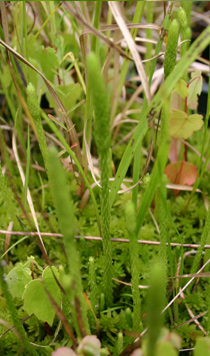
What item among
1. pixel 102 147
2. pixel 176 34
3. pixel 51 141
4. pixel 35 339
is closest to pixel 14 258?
pixel 35 339

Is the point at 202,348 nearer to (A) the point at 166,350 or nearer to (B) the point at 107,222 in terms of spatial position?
(A) the point at 166,350

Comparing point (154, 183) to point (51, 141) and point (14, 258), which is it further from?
point (51, 141)

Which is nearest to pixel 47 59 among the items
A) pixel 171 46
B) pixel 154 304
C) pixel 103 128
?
pixel 171 46

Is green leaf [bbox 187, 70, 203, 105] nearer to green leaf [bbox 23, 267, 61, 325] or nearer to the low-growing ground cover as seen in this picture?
the low-growing ground cover

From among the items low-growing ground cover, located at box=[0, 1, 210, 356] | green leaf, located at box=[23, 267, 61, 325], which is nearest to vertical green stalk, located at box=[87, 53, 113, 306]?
low-growing ground cover, located at box=[0, 1, 210, 356]

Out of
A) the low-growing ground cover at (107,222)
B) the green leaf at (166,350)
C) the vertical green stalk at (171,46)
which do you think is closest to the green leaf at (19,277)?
the low-growing ground cover at (107,222)
